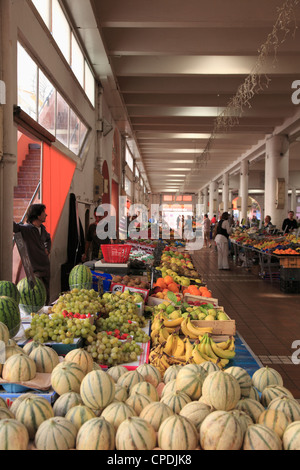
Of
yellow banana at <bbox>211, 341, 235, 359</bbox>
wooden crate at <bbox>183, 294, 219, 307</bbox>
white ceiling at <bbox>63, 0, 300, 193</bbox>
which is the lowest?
yellow banana at <bbox>211, 341, 235, 359</bbox>

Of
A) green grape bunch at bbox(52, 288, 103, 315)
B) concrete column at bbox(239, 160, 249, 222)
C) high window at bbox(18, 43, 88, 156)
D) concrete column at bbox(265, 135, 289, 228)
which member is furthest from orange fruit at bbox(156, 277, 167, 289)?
concrete column at bbox(239, 160, 249, 222)

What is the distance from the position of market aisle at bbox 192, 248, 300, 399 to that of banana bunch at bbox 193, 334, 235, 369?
1.37 m

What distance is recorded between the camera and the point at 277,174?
1549 centimetres

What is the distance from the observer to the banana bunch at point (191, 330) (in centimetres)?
301

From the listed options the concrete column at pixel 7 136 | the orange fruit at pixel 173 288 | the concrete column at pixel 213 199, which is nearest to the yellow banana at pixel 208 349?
the orange fruit at pixel 173 288

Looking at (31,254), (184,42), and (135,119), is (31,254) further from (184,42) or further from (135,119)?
(135,119)

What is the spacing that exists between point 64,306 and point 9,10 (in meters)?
2.94

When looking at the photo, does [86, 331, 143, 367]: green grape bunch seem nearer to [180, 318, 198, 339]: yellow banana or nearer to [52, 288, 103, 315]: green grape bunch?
[52, 288, 103, 315]: green grape bunch

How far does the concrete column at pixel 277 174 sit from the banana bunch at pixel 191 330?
1316 centimetres

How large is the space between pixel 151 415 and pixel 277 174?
594 inches

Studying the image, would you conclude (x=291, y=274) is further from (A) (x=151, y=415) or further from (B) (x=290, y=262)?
(A) (x=151, y=415)

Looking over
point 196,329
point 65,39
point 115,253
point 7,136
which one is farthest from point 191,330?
point 65,39

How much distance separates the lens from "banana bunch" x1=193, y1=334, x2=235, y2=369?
7.88 ft

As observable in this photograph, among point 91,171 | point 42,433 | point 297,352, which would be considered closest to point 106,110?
point 91,171
